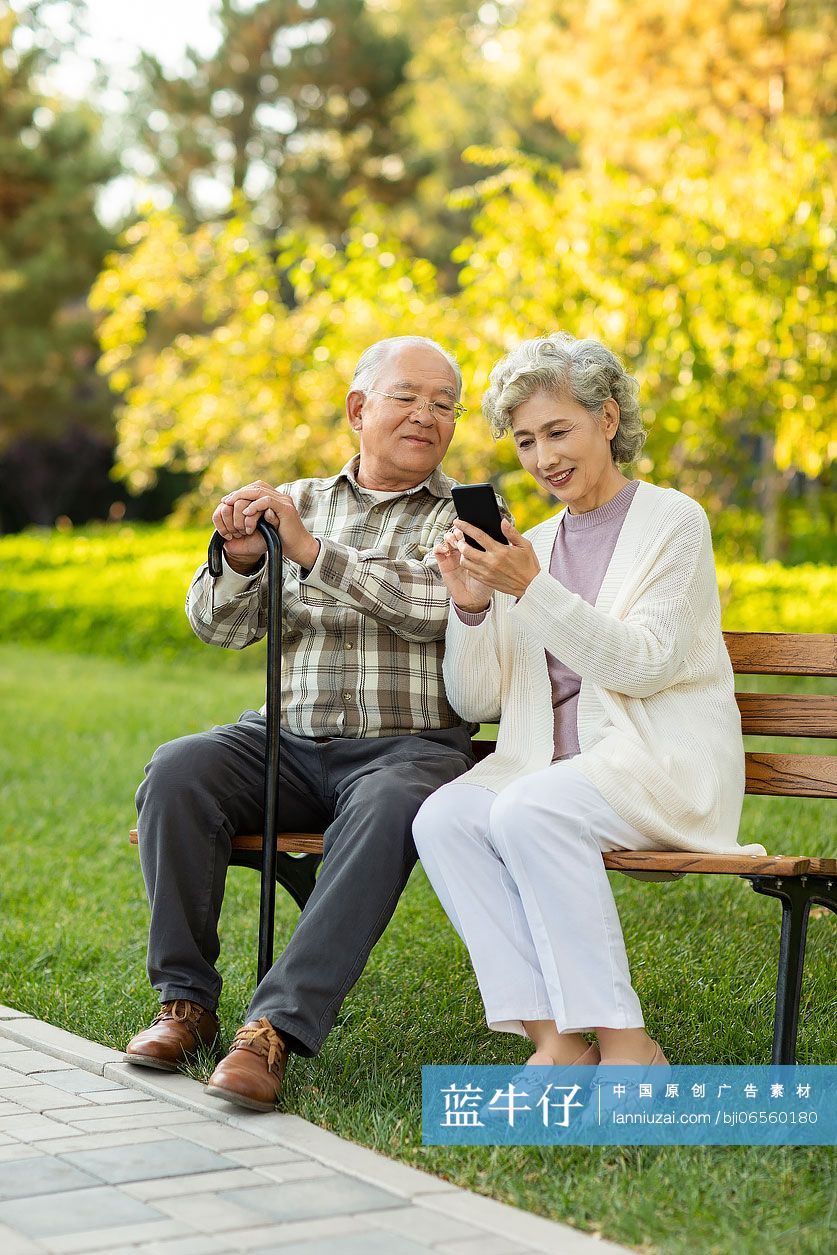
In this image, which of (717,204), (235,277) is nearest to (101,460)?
(235,277)

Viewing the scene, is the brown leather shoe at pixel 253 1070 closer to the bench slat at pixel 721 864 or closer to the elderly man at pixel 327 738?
the elderly man at pixel 327 738

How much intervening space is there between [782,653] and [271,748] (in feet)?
3.72

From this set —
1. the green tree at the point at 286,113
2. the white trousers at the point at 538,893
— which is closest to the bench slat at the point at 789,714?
the white trousers at the point at 538,893

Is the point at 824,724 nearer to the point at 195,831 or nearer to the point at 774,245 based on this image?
the point at 195,831

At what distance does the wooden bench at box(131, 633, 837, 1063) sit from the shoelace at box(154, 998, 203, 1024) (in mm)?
334

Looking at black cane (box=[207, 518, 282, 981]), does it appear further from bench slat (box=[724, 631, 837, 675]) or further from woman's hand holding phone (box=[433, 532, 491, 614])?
bench slat (box=[724, 631, 837, 675])

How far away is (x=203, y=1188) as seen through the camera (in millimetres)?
2459

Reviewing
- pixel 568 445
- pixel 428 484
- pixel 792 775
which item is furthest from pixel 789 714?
pixel 428 484

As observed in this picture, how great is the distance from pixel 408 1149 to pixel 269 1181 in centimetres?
26

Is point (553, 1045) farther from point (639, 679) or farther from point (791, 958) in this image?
point (639, 679)

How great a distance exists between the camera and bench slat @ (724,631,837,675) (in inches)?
131

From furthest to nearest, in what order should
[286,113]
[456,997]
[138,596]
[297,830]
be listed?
[286,113], [138,596], [456,997], [297,830]

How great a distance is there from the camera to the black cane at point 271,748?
3209 millimetres

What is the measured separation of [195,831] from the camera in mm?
3232
